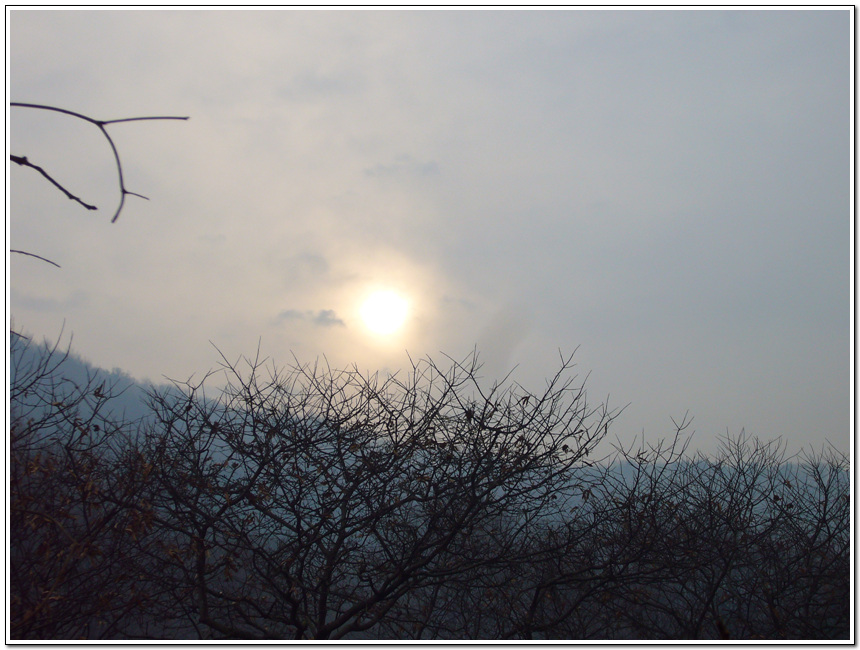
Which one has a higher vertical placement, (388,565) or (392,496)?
(392,496)

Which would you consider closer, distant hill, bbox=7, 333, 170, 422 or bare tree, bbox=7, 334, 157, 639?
bare tree, bbox=7, 334, 157, 639

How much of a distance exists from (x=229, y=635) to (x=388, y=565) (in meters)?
1.32

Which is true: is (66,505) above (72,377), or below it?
below

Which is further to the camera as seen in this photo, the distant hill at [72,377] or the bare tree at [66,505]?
the distant hill at [72,377]

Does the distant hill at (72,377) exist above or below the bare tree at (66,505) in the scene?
above

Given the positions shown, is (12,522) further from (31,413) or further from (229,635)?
(229,635)

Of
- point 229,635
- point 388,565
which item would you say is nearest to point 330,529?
point 388,565

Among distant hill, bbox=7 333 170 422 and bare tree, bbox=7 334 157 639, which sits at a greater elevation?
distant hill, bbox=7 333 170 422

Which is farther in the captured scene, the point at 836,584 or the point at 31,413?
the point at 836,584

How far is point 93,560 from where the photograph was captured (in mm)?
3973

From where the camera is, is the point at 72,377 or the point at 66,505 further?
the point at 72,377

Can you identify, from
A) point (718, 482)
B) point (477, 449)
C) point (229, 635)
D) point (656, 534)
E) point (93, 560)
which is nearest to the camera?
point (93, 560)
